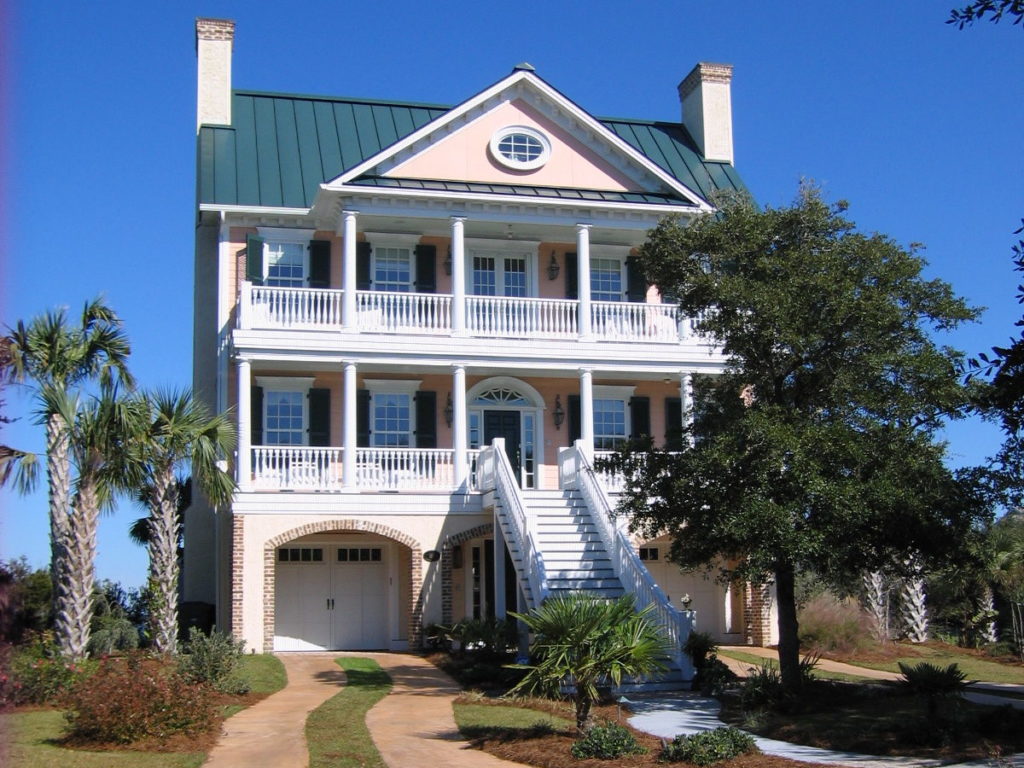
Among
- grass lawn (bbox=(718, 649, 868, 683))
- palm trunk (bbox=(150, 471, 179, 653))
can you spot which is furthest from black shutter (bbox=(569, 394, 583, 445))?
palm trunk (bbox=(150, 471, 179, 653))

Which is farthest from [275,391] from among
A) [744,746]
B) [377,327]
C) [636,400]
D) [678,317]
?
[744,746]

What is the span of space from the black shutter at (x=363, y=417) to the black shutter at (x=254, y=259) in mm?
3247

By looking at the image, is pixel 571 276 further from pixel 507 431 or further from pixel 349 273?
pixel 349 273

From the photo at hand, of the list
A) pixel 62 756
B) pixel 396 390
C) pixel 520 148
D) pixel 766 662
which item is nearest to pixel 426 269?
pixel 396 390

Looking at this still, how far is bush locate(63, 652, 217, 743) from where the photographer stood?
14414 mm

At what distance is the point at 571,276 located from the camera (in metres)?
28.6

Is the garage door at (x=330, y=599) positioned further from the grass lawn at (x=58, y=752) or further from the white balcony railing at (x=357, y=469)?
the grass lawn at (x=58, y=752)

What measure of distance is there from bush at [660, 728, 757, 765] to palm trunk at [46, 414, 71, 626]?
37.0 ft

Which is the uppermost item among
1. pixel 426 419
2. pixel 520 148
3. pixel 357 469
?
pixel 520 148

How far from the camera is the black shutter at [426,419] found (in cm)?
2725

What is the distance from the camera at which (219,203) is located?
26953mm

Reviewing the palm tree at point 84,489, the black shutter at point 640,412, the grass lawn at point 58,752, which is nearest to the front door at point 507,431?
the black shutter at point 640,412

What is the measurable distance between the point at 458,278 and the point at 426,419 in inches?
126

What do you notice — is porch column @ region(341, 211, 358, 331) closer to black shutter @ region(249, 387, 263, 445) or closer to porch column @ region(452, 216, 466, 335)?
porch column @ region(452, 216, 466, 335)
